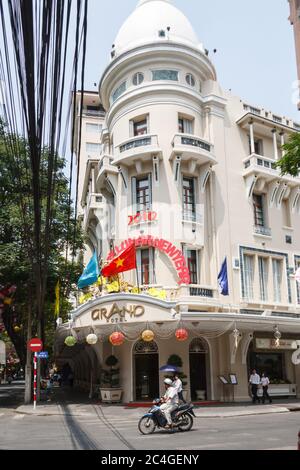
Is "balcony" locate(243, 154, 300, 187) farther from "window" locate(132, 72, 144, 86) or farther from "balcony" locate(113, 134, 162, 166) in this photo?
"window" locate(132, 72, 144, 86)

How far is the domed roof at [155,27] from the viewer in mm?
26544

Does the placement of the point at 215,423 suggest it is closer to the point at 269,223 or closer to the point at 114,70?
the point at 269,223

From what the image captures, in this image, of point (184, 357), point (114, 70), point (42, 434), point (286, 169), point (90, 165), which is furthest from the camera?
point (90, 165)

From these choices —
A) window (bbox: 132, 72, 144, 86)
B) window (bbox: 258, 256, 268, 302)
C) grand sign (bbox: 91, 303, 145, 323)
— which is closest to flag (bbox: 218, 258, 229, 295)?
window (bbox: 258, 256, 268, 302)

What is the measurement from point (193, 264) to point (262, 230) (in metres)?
4.89

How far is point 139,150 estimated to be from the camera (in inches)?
966

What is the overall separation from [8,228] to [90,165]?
854cm

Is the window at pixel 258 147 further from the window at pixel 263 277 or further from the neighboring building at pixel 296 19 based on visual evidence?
the window at pixel 263 277

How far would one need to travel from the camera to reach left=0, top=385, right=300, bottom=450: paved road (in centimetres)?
1122

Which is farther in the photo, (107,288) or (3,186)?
(3,186)

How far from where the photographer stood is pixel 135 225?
81.3ft

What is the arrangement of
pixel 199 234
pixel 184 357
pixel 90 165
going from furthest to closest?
pixel 90 165 < pixel 199 234 < pixel 184 357

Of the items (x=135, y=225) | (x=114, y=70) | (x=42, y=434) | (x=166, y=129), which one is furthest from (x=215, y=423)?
(x=114, y=70)

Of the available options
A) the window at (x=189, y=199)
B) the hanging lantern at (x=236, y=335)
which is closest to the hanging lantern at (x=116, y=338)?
the hanging lantern at (x=236, y=335)
